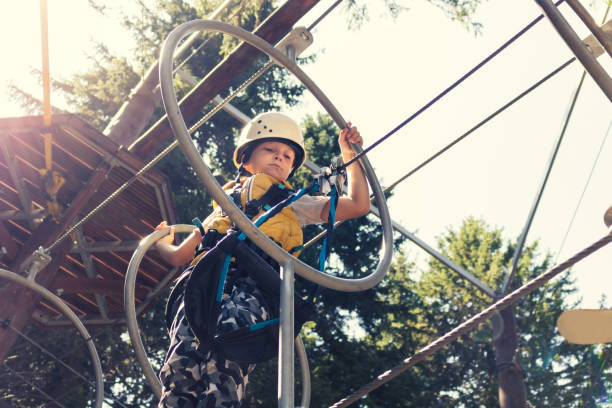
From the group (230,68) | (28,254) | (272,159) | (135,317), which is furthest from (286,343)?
(28,254)

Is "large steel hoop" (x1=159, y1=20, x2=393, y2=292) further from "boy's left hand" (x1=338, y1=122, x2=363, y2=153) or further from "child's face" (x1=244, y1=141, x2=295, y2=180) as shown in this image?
"child's face" (x1=244, y1=141, x2=295, y2=180)

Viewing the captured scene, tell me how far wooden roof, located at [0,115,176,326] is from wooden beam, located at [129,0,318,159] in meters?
0.31

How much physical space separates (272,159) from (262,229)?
1.55ft

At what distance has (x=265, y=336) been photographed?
6.39 ft

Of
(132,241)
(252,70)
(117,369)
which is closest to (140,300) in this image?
(132,241)

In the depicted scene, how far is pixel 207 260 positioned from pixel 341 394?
1095 centimetres

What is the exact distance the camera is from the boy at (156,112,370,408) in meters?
2.04

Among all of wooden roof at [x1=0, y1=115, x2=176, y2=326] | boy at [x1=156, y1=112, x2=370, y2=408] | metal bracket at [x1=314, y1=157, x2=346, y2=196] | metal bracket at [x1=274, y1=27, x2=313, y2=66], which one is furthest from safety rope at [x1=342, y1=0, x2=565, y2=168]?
wooden roof at [x1=0, y1=115, x2=176, y2=326]

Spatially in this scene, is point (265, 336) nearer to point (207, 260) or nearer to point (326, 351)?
point (207, 260)

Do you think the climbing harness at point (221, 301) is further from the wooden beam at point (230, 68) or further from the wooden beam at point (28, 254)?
the wooden beam at point (28, 254)

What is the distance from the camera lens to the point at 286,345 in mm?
1657

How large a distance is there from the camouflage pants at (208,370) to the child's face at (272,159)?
0.65m

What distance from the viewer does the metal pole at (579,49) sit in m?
1.82

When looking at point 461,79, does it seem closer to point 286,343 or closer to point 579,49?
point 579,49
